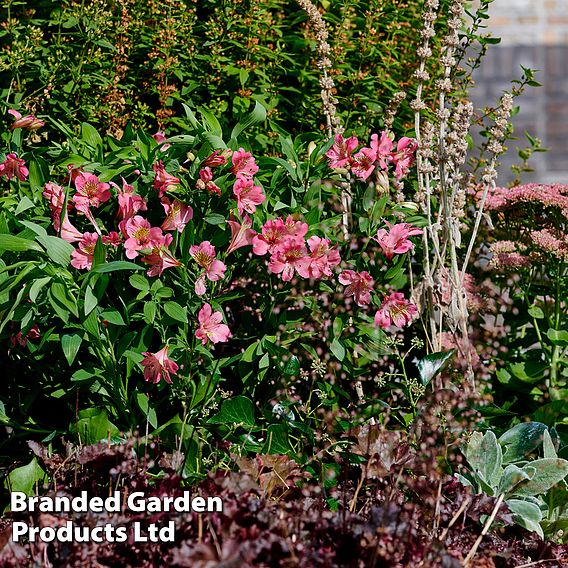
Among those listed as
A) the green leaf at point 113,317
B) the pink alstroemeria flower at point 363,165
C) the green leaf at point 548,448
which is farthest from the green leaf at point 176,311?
the green leaf at point 548,448

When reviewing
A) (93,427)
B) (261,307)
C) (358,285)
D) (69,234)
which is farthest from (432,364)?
(69,234)

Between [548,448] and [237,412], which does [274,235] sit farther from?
[548,448]

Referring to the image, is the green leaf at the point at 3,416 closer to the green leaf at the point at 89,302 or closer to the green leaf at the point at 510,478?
the green leaf at the point at 89,302

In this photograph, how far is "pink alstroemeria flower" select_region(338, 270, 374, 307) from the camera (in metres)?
2.53

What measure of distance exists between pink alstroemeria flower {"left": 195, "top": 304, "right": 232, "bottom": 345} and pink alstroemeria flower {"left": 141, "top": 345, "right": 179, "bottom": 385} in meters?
0.11

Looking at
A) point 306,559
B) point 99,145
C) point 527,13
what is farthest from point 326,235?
point 527,13

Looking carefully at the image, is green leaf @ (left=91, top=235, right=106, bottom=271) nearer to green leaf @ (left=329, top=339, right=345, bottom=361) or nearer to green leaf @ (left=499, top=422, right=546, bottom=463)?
green leaf @ (left=329, top=339, right=345, bottom=361)

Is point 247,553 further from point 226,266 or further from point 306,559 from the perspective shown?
point 226,266

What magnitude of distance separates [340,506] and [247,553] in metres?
0.58

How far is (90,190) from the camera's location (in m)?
2.48

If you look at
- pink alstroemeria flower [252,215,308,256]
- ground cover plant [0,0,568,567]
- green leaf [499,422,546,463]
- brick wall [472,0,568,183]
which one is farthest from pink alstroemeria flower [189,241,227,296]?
brick wall [472,0,568,183]

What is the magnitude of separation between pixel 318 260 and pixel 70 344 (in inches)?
28.4

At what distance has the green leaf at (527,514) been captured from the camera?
2.15m

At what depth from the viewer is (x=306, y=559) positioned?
152 centimetres
